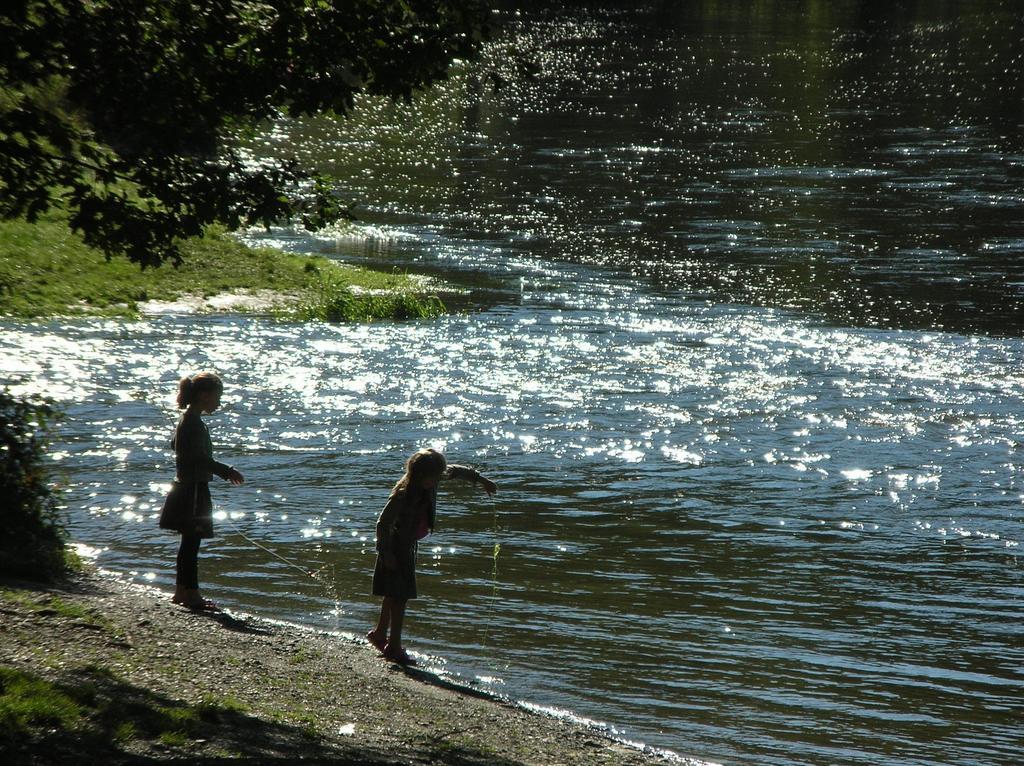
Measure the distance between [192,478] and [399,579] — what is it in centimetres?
177

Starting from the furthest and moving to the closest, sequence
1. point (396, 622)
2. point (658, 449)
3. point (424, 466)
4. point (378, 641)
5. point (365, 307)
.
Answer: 1. point (365, 307)
2. point (658, 449)
3. point (378, 641)
4. point (396, 622)
5. point (424, 466)

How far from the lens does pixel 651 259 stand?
1203 inches

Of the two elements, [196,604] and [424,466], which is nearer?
[424,466]

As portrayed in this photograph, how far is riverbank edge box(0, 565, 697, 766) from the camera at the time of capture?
687cm

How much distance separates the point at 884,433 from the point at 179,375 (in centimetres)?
905

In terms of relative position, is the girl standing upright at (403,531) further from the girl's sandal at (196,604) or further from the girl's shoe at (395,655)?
the girl's sandal at (196,604)

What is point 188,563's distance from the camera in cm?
1024

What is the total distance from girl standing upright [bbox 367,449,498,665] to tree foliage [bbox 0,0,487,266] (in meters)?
2.14

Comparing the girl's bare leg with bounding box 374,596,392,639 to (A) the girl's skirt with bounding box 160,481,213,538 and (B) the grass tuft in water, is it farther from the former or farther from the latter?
(B) the grass tuft in water

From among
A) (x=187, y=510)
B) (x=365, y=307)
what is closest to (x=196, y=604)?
(x=187, y=510)

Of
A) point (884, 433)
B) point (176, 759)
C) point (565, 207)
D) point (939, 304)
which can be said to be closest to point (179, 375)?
point (884, 433)

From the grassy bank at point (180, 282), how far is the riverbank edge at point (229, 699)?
1263 cm

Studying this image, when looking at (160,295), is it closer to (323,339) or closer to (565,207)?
(323,339)

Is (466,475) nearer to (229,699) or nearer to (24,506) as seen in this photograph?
(229,699)
